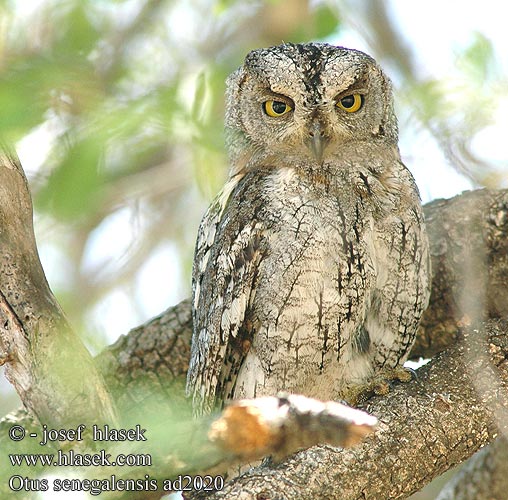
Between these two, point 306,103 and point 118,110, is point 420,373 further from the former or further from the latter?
point 118,110

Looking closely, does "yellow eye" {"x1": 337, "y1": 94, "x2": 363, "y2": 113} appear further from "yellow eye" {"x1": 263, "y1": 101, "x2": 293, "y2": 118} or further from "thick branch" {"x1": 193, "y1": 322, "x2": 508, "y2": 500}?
"thick branch" {"x1": 193, "y1": 322, "x2": 508, "y2": 500}

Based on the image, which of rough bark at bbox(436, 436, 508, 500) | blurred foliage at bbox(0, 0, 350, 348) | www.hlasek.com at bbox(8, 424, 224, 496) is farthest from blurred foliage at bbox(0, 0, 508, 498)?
rough bark at bbox(436, 436, 508, 500)

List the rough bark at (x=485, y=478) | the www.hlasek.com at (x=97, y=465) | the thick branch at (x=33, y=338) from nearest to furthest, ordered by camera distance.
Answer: the www.hlasek.com at (x=97, y=465)
the thick branch at (x=33, y=338)
the rough bark at (x=485, y=478)

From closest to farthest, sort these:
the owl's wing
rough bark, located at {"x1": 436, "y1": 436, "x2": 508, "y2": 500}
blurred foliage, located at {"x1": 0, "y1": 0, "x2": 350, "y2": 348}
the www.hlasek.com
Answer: blurred foliage, located at {"x1": 0, "y1": 0, "x2": 350, "y2": 348} → the www.hlasek.com → the owl's wing → rough bark, located at {"x1": 436, "y1": 436, "x2": 508, "y2": 500}

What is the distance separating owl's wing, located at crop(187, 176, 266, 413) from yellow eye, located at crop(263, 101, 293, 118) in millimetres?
304

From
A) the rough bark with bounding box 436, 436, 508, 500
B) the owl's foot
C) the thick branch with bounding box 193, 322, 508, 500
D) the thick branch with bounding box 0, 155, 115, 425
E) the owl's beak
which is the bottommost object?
the rough bark with bounding box 436, 436, 508, 500

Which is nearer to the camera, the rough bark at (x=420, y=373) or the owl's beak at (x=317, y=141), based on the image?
the rough bark at (x=420, y=373)

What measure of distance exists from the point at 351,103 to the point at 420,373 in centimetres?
98

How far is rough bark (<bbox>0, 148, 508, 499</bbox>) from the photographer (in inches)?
76.7

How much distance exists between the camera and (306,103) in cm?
254

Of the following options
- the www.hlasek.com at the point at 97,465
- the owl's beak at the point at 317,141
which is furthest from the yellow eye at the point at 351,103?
the www.hlasek.com at the point at 97,465

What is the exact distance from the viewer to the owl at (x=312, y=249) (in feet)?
7.89

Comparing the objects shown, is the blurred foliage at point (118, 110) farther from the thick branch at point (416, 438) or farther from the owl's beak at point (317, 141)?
the thick branch at point (416, 438)

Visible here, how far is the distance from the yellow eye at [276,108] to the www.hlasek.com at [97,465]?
1245 millimetres
